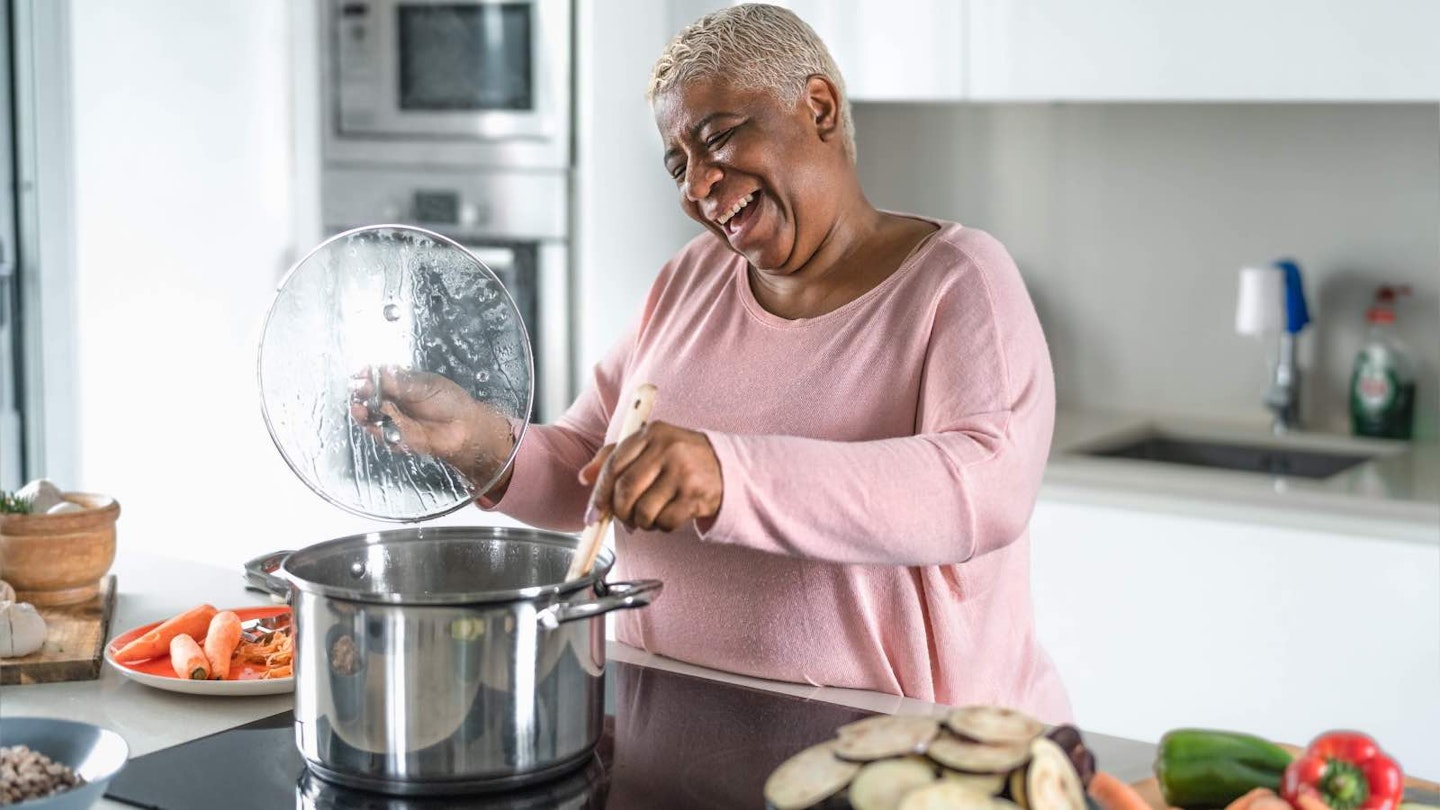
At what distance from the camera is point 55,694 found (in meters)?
1.36

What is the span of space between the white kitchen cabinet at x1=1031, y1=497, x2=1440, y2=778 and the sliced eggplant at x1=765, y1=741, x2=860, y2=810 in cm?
150

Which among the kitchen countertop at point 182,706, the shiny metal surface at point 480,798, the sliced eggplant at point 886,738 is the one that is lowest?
the kitchen countertop at point 182,706

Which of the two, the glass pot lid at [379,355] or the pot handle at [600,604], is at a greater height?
the glass pot lid at [379,355]

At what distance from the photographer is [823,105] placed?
1462 mm

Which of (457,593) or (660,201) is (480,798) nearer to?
(457,593)

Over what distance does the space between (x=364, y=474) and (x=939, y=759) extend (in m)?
0.62

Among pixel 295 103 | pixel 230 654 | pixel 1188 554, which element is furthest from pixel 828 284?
pixel 295 103

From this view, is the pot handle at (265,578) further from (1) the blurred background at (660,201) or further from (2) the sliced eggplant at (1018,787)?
(1) the blurred background at (660,201)

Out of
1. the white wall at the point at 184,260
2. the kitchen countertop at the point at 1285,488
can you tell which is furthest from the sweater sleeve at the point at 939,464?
the white wall at the point at 184,260

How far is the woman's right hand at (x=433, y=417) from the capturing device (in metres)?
1.33

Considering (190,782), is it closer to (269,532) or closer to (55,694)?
(55,694)

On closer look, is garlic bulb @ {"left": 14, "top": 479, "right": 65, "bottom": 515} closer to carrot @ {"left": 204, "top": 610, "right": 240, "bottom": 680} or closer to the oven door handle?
carrot @ {"left": 204, "top": 610, "right": 240, "bottom": 680}

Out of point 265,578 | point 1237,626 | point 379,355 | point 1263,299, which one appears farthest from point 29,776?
point 1263,299

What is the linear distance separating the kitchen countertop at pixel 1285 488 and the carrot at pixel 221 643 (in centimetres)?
140
